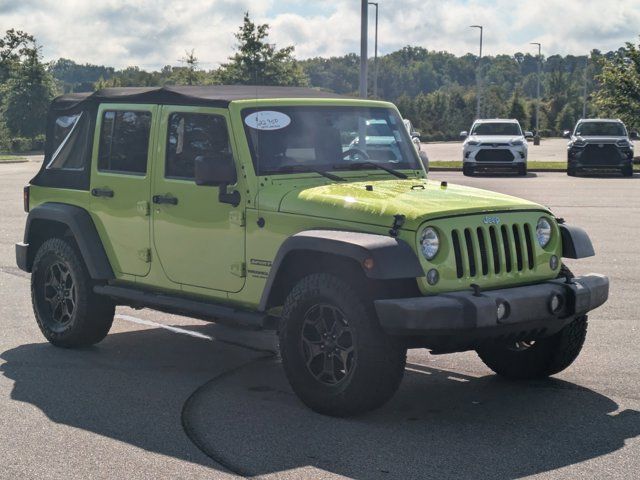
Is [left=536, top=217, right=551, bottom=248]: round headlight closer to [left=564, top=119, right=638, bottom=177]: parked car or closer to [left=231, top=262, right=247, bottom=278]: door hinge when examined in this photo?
[left=231, top=262, right=247, bottom=278]: door hinge

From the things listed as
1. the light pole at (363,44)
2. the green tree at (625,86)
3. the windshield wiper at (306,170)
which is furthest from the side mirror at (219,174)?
the green tree at (625,86)

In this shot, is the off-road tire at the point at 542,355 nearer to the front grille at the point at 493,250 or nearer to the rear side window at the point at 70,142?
the front grille at the point at 493,250

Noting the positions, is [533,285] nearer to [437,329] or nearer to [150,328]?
[437,329]

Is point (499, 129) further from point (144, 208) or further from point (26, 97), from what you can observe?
point (26, 97)

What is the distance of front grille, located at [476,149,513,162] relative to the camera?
31914 millimetres

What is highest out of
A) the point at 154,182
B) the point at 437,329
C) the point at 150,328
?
the point at 154,182

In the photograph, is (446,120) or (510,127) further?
(446,120)

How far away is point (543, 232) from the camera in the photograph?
22.3 feet

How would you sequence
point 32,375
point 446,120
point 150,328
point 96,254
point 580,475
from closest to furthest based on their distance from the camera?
point 580,475 → point 32,375 → point 96,254 → point 150,328 → point 446,120

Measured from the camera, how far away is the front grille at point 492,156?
31.9m

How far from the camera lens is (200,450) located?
225 inches

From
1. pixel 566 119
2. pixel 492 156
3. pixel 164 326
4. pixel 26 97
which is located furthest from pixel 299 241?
pixel 566 119

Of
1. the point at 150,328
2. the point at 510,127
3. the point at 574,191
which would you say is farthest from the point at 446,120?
the point at 150,328

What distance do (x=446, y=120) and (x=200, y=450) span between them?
92880 millimetres
